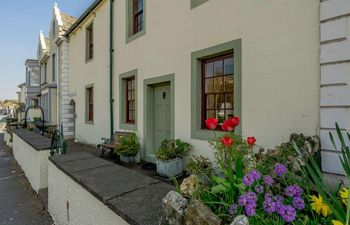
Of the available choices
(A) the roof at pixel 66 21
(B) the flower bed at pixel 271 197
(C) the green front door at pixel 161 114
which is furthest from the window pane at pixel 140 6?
(A) the roof at pixel 66 21

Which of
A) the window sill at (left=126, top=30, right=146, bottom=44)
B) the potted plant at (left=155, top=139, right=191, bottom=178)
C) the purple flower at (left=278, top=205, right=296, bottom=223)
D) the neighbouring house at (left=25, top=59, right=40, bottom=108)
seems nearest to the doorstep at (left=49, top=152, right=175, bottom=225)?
the purple flower at (left=278, top=205, right=296, bottom=223)

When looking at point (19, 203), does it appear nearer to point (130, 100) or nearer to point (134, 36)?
point (130, 100)

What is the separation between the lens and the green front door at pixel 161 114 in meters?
6.64

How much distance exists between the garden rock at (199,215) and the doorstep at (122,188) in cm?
36

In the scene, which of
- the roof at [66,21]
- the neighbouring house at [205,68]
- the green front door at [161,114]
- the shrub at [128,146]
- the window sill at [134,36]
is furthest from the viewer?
the roof at [66,21]

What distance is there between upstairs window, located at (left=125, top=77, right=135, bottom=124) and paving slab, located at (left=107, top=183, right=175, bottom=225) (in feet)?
19.4

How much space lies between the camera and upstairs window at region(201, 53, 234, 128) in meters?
4.87

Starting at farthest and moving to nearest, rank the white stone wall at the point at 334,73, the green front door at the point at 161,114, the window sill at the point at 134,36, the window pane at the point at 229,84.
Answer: the window sill at the point at 134,36 < the green front door at the point at 161,114 < the window pane at the point at 229,84 < the white stone wall at the point at 334,73

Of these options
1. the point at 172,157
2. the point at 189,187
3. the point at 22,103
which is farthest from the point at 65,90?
the point at 22,103

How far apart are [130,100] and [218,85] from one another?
4.11 meters

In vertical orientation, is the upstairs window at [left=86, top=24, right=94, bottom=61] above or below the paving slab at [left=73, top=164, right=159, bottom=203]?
above

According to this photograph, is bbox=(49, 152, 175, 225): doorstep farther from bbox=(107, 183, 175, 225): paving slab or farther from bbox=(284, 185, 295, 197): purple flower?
bbox=(284, 185, 295, 197): purple flower

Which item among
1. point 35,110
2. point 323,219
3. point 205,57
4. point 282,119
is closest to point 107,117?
point 205,57

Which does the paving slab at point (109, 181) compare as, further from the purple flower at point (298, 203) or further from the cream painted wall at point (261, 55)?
the cream painted wall at point (261, 55)
